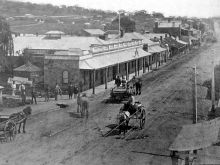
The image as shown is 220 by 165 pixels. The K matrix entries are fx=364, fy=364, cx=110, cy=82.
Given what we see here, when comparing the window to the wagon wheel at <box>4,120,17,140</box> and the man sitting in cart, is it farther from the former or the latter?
the wagon wheel at <box>4,120,17,140</box>

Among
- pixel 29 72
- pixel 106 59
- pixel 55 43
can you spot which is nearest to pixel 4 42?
pixel 29 72

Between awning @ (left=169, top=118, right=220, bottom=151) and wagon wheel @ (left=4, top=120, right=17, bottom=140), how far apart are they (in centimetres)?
725

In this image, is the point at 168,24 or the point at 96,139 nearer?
the point at 96,139

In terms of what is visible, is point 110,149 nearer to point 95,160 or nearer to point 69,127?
point 95,160

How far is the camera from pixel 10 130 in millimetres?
15836

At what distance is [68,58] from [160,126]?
49.5 feet

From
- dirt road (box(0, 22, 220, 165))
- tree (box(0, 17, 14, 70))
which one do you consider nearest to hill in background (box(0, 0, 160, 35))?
tree (box(0, 17, 14, 70))

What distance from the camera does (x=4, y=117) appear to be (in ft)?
56.3

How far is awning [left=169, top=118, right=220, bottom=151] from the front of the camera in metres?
11.7

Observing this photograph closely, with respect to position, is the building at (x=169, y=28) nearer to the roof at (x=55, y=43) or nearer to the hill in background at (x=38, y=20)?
the hill in background at (x=38, y=20)

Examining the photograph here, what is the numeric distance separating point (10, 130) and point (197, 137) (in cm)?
807

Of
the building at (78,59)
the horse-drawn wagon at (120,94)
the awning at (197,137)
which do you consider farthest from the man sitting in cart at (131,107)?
the building at (78,59)

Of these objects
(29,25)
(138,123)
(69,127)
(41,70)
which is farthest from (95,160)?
(29,25)

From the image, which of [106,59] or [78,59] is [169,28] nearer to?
[106,59]
